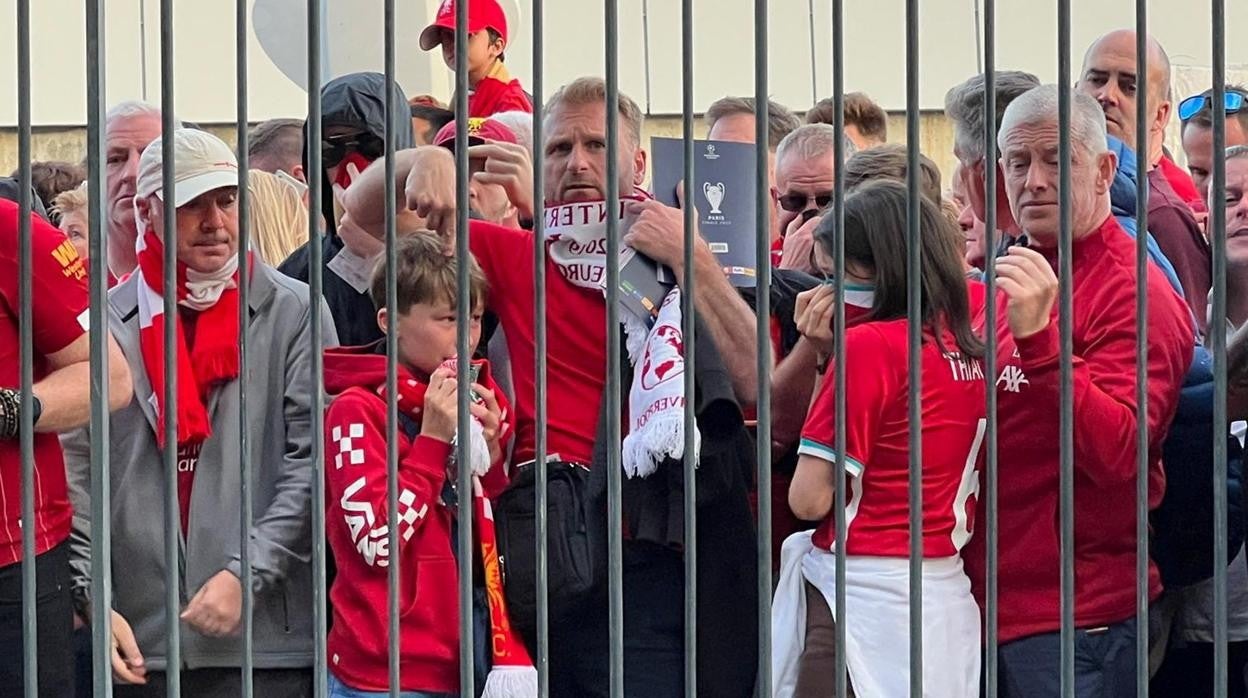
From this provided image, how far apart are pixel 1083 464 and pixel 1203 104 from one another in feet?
6.93

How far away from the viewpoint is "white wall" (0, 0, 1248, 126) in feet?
20.3

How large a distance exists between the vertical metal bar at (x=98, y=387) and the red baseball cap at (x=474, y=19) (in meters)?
2.59

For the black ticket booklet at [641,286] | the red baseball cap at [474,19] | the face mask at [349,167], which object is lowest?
the black ticket booklet at [641,286]

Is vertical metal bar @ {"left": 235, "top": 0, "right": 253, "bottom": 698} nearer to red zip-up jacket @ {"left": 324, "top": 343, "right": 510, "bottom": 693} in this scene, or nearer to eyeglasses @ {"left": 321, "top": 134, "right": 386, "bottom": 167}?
red zip-up jacket @ {"left": 324, "top": 343, "right": 510, "bottom": 693}

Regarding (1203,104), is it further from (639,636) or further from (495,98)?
(639,636)

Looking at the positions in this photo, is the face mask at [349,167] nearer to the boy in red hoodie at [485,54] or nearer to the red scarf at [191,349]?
the red scarf at [191,349]

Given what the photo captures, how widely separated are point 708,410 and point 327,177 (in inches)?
49.7

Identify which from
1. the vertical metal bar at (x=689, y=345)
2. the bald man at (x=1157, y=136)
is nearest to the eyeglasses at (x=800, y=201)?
the bald man at (x=1157, y=136)

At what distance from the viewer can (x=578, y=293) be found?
3.83 metres

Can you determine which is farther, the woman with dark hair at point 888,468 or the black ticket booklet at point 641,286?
the black ticket booklet at point 641,286

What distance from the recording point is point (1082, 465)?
11.9 feet

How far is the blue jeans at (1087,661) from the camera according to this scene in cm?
366

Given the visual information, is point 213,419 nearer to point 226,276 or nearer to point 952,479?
point 226,276

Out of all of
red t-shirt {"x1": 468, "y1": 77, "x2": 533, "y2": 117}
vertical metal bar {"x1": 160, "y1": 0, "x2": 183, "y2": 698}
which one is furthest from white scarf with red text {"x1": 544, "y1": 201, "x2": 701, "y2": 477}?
red t-shirt {"x1": 468, "y1": 77, "x2": 533, "y2": 117}
